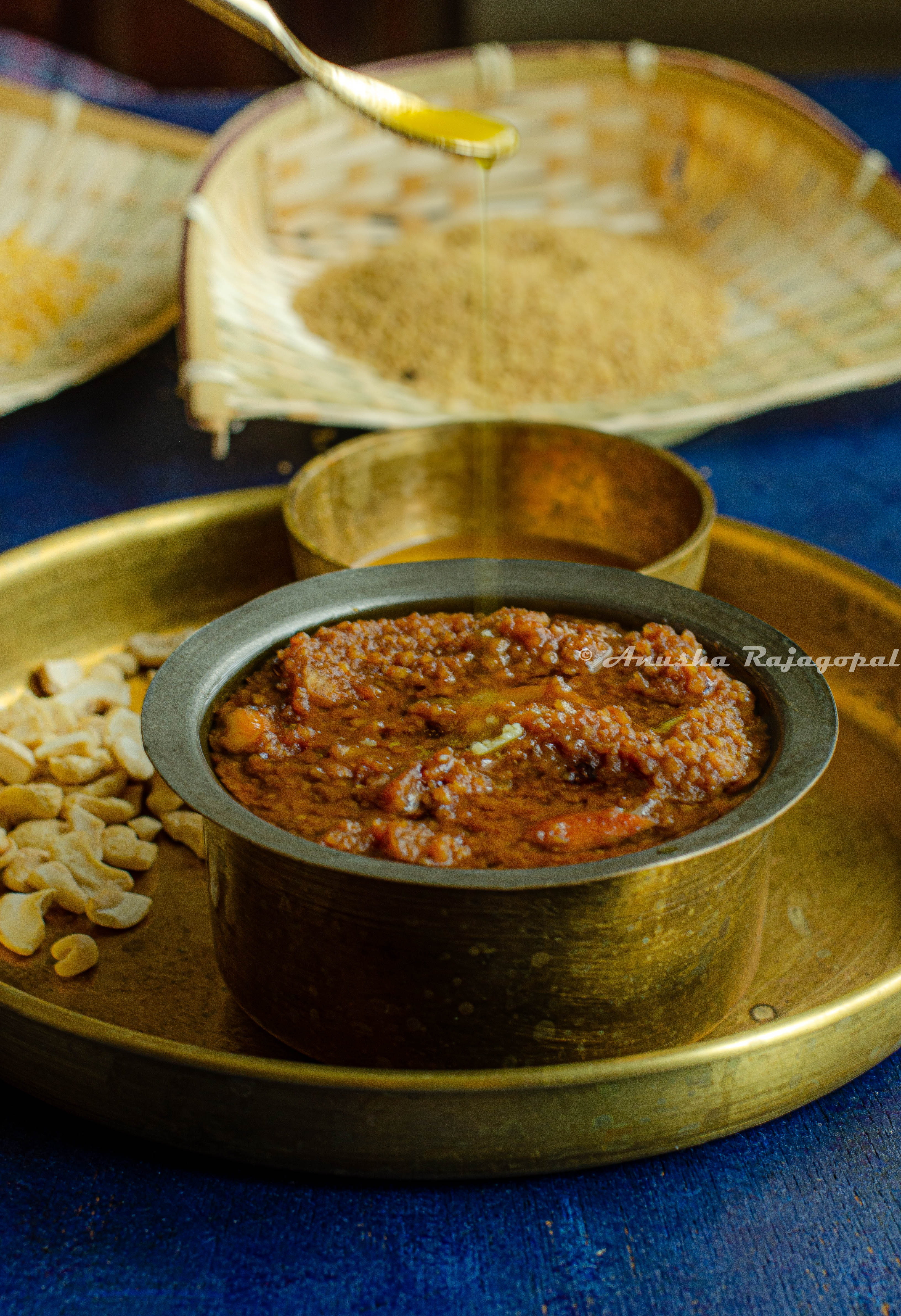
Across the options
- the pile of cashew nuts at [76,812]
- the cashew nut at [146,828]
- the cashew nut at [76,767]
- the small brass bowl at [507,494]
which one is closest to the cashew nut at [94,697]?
the pile of cashew nuts at [76,812]

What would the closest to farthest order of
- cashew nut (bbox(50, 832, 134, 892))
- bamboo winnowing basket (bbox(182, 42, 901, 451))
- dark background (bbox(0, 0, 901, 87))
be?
cashew nut (bbox(50, 832, 134, 892)) < bamboo winnowing basket (bbox(182, 42, 901, 451)) < dark background (bbox(0, 0, 901, 87))

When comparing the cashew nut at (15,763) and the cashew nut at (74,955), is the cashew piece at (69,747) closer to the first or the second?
the cashew nut at (15,763)

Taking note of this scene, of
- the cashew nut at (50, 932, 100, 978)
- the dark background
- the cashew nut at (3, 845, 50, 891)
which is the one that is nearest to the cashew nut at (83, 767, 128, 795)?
the cashew nut at (3, 845, 50, 891)

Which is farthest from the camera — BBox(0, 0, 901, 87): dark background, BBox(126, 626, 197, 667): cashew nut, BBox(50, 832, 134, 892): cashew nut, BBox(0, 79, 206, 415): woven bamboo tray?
BBox(0, 0, 901, 87): dark background

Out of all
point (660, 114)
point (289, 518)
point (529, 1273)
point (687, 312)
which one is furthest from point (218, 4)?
point (660, 114)

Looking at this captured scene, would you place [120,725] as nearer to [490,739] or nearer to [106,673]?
[106,673]

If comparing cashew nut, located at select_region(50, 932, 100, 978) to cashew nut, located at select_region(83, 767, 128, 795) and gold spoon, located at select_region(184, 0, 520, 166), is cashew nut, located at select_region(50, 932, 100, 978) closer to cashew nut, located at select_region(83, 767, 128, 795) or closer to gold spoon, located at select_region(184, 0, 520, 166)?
cashew nut, located at select_region(83, 767, 128, 795)

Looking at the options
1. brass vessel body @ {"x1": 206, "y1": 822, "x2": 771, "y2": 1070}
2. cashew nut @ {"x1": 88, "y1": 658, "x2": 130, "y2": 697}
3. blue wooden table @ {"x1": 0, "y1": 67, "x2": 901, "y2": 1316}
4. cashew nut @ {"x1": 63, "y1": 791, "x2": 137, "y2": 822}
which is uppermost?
brass vessel body @ {"x1": 206, "y1": 822, "x2": 771, "y2": 1070}
